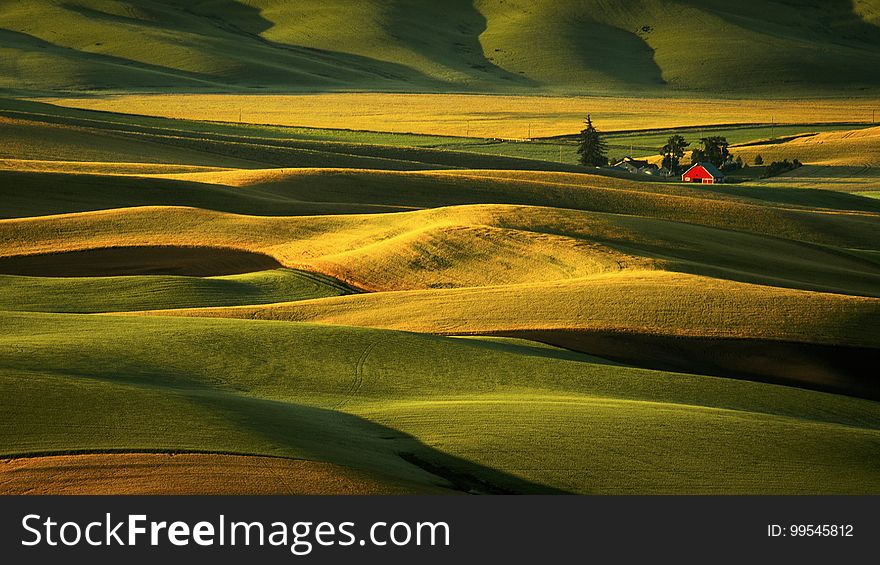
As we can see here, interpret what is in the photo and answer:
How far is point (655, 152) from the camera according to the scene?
4198 inches

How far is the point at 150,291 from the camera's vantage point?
32.7 metres

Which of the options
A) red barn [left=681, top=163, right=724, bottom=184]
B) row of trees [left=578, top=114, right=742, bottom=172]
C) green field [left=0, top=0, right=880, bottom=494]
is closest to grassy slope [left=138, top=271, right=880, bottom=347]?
green field [left=0, top=0, right=880, bottom=494]

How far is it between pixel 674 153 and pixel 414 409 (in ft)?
262

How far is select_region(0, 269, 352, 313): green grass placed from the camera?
31.2m

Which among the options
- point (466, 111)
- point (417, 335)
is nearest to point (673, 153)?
point (466, 111)

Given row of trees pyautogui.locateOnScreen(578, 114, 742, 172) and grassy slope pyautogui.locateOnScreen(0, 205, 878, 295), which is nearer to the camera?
grassy slope pyautogui.locateOnScreen(0, 205, 878, 295)

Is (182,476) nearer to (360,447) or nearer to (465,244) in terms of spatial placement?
(360,447)

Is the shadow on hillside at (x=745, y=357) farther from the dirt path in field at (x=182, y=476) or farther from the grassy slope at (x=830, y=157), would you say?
the grassy slope at (x=830, y=157)

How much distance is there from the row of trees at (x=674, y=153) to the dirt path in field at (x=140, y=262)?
186ft

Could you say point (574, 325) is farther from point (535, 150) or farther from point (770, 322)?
point (535, 150)

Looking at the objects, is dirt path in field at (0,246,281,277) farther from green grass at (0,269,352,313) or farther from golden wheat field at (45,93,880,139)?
golden wheat field at (45,93,880,139)

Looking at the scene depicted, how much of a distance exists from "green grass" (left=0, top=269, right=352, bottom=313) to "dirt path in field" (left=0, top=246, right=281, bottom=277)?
7.98 ft

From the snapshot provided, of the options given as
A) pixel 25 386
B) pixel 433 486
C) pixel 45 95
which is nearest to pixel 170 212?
pixel 25 386

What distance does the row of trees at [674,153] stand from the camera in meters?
93.5
